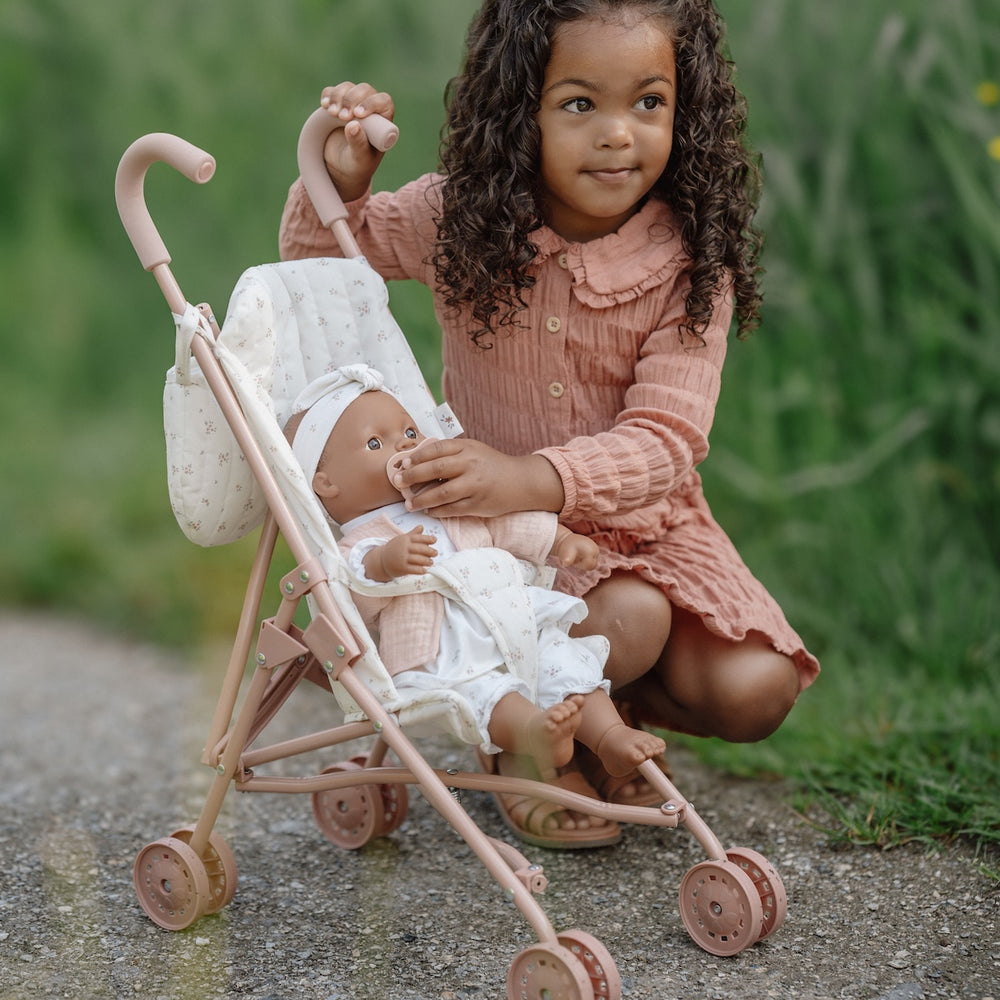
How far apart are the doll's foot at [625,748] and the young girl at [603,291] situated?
1.14 feet

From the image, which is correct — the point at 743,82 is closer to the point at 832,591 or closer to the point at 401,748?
the point at 832,591

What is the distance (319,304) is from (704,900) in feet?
3.49

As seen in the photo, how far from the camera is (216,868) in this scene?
6.51 ft

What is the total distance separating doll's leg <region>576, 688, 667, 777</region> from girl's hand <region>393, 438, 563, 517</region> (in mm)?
297

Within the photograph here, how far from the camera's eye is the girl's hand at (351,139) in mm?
2016

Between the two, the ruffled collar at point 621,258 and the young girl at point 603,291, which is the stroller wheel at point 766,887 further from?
the ruffled collar at point 621,258

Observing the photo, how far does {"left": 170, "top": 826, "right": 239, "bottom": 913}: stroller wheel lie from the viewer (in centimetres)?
198

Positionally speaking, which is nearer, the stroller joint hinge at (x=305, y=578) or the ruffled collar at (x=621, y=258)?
the stroller joint hinge at (x=305, y=578)

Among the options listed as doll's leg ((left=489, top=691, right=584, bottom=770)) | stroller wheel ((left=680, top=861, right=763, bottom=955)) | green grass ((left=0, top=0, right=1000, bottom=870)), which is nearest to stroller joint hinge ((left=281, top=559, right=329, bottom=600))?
doll's leg ((left=489, top=691, right=584, bottom=770))

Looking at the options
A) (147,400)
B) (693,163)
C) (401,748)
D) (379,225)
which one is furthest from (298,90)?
(401,748)

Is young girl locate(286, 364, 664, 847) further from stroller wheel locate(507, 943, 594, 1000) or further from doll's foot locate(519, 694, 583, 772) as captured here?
stroller wheel locate(507, 943, 594, 1000)

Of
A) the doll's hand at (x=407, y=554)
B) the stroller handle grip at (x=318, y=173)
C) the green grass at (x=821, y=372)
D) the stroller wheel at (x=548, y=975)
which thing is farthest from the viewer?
the green grass at (x=821, y=372)

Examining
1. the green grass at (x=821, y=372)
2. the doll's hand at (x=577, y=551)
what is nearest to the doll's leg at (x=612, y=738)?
the doll's hand at (x=577, y=551)

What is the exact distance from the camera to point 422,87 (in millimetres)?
3678
